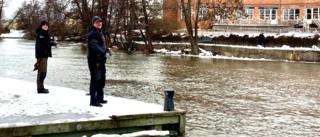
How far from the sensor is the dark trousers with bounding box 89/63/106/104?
35.7ft

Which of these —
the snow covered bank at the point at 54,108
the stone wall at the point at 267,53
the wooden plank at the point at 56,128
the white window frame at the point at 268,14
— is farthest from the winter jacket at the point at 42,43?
the white window frame at the point at 268,14

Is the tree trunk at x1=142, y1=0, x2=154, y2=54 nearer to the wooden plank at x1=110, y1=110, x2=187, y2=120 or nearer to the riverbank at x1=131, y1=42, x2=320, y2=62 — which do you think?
the riverbank at x1=131, y1=42, x2=320, y2=62

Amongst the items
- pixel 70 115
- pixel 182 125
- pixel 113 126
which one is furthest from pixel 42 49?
pixel 182 125

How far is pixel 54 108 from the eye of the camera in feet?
34.2

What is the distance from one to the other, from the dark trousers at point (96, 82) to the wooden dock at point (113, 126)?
65.5 inches

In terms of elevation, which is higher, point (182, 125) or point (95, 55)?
point (95, 55)

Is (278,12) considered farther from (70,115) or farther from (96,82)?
(70,115)

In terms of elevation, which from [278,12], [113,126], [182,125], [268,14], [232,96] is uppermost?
[278,12]

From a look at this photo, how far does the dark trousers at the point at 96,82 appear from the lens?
10883mm

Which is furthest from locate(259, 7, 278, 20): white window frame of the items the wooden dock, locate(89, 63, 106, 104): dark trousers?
the wooden dock

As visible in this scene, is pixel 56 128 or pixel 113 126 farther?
pixel 113 126

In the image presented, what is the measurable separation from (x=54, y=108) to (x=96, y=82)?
3.77ft

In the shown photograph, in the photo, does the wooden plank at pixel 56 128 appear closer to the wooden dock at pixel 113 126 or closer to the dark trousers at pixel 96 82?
the wooden dock at pixel 113 126

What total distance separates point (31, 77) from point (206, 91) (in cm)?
823
